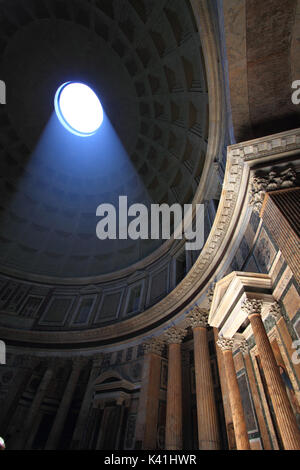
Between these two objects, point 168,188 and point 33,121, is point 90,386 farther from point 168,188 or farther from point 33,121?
point 33,121

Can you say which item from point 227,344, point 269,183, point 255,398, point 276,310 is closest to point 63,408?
point 227,344

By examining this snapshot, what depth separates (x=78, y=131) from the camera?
2347 cm

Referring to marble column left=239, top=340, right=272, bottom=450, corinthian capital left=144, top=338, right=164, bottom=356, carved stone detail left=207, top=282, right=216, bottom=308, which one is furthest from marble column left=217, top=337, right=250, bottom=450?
corinthian capital left=144, top=338, right=164, bottom=356

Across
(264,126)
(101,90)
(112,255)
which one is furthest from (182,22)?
(112,255)

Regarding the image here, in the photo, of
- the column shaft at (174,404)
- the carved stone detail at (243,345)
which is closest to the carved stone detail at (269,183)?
the carved stone detail at (243,345)

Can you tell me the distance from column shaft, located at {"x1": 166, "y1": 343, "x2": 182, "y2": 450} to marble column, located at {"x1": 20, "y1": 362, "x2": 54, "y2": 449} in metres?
7.77

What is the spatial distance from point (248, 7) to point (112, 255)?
17.1 m

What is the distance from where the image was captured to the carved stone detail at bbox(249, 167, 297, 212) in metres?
6.49

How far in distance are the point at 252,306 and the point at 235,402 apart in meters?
2.51

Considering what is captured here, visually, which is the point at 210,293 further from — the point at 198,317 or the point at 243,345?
the point at 243,345

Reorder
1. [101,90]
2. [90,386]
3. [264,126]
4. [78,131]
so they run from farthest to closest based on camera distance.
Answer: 1. [78,131]
2. [101,90]
3. [90,386]
4. [264,126]

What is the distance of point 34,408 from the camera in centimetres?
1281

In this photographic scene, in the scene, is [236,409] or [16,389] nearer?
[236,409]

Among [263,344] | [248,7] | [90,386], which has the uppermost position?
[248,7]
